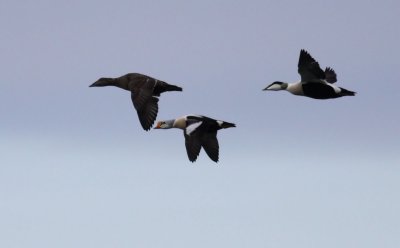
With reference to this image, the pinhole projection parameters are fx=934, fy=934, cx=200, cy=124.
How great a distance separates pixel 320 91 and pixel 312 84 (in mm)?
326

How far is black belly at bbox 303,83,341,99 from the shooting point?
28.3 metres

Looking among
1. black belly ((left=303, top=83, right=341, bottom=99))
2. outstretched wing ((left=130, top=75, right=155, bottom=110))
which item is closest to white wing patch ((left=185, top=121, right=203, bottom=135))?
outstretched wing ((left=130, top=75, right=155, bottom=110))

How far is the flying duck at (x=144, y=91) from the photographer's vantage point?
28.8 metres

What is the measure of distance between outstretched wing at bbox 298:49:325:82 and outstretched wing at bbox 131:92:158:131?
4.64 m

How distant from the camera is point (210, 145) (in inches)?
1165

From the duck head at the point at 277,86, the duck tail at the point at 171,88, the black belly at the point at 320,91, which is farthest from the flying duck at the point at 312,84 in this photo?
the duck tail at the point at 171,88

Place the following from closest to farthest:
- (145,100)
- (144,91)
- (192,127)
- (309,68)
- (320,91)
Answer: (309,68), (320,91), (145,100), (144,91), (192,127)

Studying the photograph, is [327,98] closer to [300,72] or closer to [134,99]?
[300,72]

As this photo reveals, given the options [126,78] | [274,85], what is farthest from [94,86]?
[274,85]

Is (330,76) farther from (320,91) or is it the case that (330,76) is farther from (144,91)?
(144,91)

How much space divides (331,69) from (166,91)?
6.11 m

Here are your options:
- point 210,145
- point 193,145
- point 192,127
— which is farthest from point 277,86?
point 193,145

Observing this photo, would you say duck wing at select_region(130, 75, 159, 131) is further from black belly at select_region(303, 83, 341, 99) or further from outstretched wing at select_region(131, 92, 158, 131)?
black belly at select_region(303, 83, 341, 99)

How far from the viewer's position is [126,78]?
3097 cm
